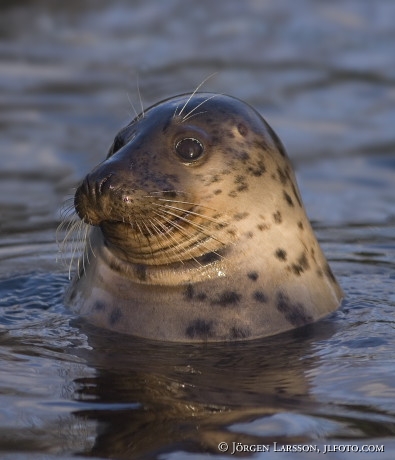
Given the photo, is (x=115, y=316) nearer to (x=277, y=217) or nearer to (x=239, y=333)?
(x=239, y=333)

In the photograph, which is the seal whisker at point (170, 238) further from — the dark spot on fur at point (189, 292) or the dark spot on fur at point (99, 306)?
the dark spot on fur at point (99, 306)

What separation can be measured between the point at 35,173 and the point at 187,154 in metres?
4.34

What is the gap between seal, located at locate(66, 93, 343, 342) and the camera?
5.93 metres

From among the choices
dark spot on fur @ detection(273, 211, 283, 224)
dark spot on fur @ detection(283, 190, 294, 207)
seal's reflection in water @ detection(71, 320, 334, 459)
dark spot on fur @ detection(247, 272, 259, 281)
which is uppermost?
dark spot on fur @ detection(283, 190, 294, 207)

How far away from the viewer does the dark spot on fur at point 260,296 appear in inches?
239

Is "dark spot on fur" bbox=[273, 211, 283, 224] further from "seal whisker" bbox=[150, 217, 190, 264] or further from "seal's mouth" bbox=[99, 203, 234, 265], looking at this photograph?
"seal whisker" bbox=[150, 217, 190, 264]

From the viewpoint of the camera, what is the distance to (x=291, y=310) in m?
6.14

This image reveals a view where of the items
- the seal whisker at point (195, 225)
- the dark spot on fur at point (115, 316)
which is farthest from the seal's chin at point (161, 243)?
the dark spot on fur at point (115, 316)

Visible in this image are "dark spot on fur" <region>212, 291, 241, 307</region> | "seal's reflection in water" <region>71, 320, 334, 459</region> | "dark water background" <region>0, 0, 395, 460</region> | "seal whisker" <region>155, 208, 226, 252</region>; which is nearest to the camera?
"seal's reflection in water" <region>71, 320, 334, 459</region>

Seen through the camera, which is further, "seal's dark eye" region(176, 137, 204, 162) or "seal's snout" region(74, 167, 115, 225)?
"seal's dark eye" region(176, 137, 204, 162)

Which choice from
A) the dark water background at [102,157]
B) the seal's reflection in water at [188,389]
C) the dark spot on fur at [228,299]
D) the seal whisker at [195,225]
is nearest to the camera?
the seal's reflection in water at [188,389]

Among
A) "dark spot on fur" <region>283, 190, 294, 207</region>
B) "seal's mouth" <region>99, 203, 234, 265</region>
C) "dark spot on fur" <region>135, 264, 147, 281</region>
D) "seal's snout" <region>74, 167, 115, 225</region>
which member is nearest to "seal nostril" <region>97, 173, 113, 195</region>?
"seal's snout" <region>74, 167, 115, 225</region>

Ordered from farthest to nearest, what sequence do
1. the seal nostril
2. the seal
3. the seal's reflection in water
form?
the seal → the seal nostril → the seal's reflection in water

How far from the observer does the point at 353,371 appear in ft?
18.2
